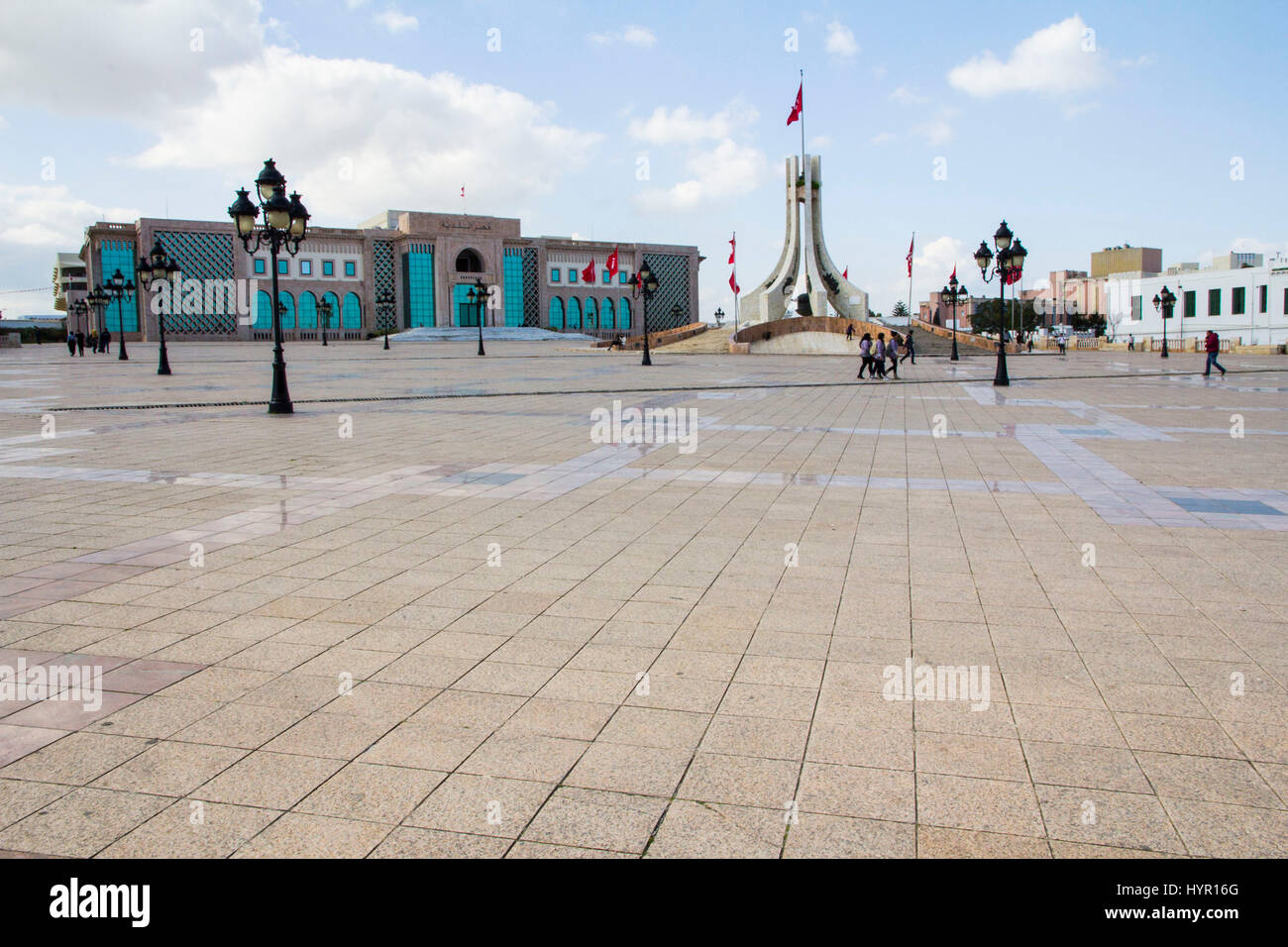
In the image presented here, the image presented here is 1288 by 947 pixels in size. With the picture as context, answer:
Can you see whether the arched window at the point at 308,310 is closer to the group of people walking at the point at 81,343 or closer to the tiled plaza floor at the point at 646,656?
the group of people walking at the point at 81,343

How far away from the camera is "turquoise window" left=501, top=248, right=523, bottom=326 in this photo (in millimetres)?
96938

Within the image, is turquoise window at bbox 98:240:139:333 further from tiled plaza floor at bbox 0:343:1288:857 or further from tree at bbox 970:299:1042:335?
tree at bbox 970:299:1042:335

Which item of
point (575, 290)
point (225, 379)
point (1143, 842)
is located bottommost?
point (1143, 842)

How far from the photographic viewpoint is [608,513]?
314 inches

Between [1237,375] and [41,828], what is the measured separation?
108 ft

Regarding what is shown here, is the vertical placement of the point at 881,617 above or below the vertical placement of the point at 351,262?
below

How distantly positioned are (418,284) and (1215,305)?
67324 mm

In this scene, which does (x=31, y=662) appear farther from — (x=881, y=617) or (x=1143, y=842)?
(x=1143, y=842)

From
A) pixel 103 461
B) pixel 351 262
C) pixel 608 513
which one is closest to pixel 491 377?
pixel 103 461

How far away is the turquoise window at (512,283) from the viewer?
318ft

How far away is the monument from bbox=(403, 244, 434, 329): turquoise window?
3796cm

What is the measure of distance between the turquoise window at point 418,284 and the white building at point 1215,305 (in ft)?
204

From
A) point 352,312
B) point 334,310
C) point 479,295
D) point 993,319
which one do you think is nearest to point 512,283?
point 352,312

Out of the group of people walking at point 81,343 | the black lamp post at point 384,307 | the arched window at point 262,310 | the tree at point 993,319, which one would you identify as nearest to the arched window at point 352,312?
the black lamp post at point 384,307
